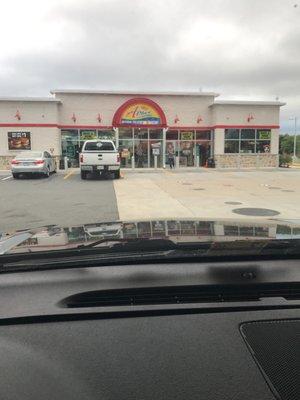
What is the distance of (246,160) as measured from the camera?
35531 millimetres

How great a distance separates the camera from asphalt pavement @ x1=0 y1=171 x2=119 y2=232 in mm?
11055

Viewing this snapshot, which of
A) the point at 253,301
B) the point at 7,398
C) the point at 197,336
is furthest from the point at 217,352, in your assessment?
the point at 7,398

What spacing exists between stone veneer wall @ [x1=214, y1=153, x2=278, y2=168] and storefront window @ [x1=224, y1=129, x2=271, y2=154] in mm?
384

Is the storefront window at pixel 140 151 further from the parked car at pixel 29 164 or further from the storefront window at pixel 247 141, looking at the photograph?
the parked car at pixel 29 164

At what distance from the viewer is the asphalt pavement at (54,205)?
11.1 metres

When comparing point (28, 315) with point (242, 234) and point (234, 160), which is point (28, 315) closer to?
point (242, 234)

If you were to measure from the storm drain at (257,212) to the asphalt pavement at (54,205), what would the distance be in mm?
3243

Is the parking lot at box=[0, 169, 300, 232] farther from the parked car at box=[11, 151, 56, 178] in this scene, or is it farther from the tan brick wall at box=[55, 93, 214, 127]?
the tan brick wall at box=[55, 93, 214, 127]

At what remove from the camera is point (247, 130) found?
35.3 metres

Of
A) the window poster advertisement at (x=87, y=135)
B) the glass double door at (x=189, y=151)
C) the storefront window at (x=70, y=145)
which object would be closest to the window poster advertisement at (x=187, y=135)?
the glass double door at (x=189, y=151)

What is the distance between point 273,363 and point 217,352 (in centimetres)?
20

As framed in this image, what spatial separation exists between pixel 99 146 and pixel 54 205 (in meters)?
10.9

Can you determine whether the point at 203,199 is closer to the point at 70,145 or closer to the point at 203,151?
the point at 70,145

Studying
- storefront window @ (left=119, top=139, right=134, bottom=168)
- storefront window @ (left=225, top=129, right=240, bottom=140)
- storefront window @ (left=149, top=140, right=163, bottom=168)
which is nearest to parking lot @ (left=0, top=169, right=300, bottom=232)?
storefront window @ (left=119, top=139, right=134, bottom=168)
